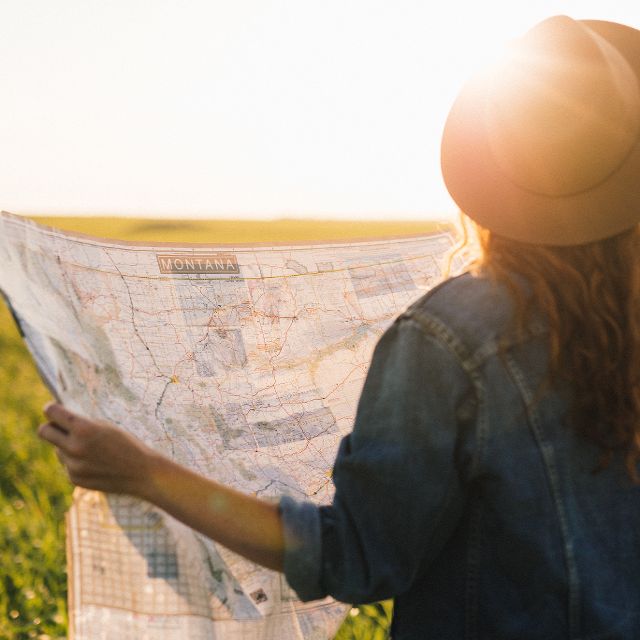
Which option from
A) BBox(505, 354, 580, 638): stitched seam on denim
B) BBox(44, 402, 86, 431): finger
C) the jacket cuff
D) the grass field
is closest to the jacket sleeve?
the jacket cuff

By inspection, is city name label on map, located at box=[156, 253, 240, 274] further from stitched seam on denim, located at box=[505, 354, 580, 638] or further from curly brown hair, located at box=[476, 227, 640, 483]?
stitched seam on denim, located at box=[505, 354, 580, 638]

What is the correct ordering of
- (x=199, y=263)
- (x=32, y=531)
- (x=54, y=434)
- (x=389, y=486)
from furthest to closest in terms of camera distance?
(x=32, y=531) → (x=199, y=263) → (x=54, y=434) → (x=389, y=486)

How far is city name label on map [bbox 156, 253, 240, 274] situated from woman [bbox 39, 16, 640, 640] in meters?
0.49

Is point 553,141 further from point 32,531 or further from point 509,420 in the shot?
point 32,531

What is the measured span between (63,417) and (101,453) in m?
0.10

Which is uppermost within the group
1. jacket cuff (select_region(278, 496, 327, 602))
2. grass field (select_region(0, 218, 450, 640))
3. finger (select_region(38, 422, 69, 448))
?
finger (select_region(38, 422, 69, 448))

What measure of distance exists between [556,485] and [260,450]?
69cm

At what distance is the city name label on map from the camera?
75.9 inches

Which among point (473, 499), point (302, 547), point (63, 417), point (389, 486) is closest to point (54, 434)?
point (63, 417)

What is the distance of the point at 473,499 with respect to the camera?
160cm

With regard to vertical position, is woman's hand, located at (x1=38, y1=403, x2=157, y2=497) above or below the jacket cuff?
above

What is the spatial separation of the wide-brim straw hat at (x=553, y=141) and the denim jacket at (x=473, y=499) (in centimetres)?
17

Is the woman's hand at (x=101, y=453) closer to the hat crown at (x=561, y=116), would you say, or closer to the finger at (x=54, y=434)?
the finger at (x=54, y=434)

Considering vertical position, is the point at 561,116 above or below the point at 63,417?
above
